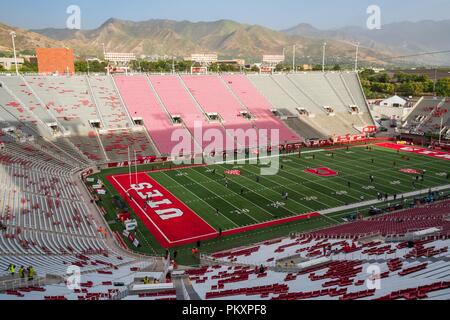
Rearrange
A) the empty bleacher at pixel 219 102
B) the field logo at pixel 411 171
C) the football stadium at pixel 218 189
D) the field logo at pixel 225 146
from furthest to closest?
the empty bleacher at pixel 219 102 → the field logo at pixel 225 146 → the field logo at pixel 411 171 → the football stadium at pixel 218 189

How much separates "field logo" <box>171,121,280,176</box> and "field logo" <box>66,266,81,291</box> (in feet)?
82.8

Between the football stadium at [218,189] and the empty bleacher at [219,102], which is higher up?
the empty bleacher at [219,102]

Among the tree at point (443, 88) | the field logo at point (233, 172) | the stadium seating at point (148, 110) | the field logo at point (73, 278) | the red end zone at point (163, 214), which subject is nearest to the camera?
the field logo at point (73, 278)

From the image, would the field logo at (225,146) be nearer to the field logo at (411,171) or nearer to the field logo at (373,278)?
the field logo at (411,171)

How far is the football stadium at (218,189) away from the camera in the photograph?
1444 centimetres

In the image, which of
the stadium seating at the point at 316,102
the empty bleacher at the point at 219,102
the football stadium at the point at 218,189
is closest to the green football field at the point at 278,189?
the football stadium at the point at 218,189

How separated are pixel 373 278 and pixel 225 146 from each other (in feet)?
120

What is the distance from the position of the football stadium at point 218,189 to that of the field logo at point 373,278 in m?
0.09

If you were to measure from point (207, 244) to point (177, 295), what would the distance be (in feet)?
33.8

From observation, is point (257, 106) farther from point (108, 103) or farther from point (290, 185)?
point (290, 185)

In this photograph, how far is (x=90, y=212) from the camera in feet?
89.6

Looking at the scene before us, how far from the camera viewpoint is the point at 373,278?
12273mm

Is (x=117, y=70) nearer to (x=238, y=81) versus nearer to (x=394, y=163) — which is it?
(x=238, y=81)

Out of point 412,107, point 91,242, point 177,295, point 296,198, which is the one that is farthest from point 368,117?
point 177,295
